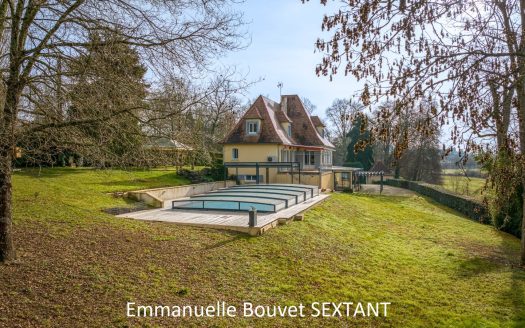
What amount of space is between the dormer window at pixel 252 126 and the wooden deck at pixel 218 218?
45.0 feet

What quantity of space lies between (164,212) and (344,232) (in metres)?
6.72

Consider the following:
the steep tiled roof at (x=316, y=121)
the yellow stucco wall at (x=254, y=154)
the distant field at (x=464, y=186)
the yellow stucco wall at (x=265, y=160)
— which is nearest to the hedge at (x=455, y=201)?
the distant field at (x=464, y=186)

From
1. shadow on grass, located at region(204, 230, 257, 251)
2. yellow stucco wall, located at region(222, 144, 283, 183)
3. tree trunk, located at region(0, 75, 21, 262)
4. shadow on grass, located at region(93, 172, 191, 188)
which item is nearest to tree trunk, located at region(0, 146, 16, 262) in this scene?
tree trunk, located at region(0, 75, 21, 262)

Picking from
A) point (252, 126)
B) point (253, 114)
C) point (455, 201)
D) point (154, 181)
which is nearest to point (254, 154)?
point (252, 126)

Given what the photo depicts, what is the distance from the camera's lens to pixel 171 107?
6262 mm

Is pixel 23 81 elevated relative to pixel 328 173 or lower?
elevated

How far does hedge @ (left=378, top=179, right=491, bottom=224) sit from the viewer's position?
19.9m

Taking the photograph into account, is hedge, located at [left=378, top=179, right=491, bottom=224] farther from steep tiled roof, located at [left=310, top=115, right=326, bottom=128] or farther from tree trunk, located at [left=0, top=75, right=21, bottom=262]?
tree trunk, located at [left=0, top=75, right=21, bottom=262]

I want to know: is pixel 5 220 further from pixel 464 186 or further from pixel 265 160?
pixel 464 186

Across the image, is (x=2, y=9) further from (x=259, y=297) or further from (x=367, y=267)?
(x=367, y=267)

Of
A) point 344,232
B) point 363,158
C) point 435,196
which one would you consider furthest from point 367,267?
point 363,158

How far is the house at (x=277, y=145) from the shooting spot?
24406mm

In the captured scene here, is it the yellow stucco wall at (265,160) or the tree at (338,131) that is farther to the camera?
the tree at (338,131)

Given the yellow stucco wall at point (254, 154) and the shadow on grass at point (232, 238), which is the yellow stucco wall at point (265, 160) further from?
the shadow on grass at point (232, 238)
